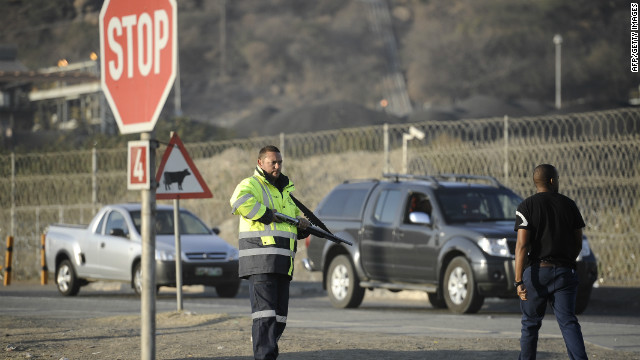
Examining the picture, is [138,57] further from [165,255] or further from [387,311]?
[165,255]

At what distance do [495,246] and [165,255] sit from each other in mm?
5823

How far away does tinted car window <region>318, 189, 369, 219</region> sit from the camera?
1812 centimetres

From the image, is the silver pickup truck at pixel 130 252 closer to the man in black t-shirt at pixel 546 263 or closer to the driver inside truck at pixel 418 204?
the driver inside truck at pixel 418 204

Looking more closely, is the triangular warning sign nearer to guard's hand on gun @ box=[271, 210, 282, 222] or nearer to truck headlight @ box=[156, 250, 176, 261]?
truck headlight @ box=[156, 250, 176, 261]

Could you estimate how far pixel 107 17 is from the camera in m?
6.89

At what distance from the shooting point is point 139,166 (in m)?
6.78

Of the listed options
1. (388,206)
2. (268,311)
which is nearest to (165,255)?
(388,206)

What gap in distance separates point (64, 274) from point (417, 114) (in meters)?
52.2

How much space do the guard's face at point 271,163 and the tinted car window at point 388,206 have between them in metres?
8.17

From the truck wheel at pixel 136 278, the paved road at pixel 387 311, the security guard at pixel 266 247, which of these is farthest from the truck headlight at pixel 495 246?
the security guard at pixel 266 247

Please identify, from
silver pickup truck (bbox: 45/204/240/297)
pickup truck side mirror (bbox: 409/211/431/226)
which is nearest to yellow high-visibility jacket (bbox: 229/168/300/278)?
pickup truck side mirror (bbox: 409/211/431/226)

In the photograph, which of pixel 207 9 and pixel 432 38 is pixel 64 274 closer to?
pixel 432 38

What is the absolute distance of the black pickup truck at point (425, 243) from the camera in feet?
52.0

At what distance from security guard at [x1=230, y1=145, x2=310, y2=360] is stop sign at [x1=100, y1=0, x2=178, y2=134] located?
96.6 inches
